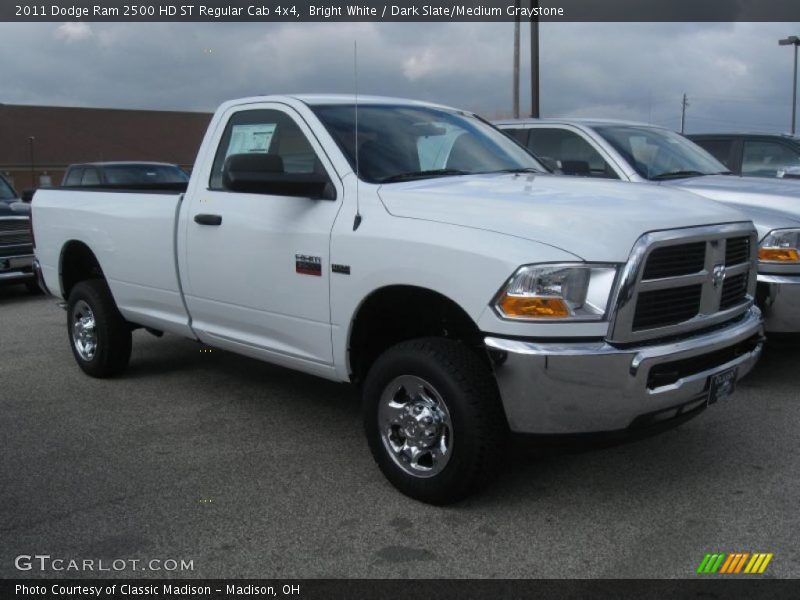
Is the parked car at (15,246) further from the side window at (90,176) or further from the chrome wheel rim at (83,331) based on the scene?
the chrome wheel rim at (83,331)

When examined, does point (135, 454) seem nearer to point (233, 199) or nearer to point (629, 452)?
point (233, 199)

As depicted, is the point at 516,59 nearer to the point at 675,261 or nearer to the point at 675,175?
the point at 675,175

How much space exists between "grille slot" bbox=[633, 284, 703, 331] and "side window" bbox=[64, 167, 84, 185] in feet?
42.7

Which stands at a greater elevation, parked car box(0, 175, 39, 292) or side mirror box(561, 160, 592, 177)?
side mirror box(561, 160, 592, 177)

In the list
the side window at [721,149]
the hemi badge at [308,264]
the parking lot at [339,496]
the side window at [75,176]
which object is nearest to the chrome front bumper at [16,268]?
the side window at [75,176]

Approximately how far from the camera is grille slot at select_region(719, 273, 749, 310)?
158 inches

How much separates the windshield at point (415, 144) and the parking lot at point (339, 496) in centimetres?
160

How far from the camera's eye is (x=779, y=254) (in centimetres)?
571

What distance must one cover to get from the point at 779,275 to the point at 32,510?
15.5ft

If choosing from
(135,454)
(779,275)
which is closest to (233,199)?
(135,454)

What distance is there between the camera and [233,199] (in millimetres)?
4902

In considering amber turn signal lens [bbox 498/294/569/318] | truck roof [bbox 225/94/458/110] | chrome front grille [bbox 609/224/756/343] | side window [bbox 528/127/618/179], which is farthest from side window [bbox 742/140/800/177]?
amber turn signal lens [bbox 498/294/569/318]

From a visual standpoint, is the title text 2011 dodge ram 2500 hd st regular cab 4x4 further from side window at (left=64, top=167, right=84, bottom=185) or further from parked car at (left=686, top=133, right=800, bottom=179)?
side window at (left=64, top=167, right=84, bottom=185)

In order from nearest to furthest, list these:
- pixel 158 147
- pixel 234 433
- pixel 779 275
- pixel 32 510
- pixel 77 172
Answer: pixel 32 510
pixel 234 433
pixel 779 275
pixel 77 172
pixel 158 147
